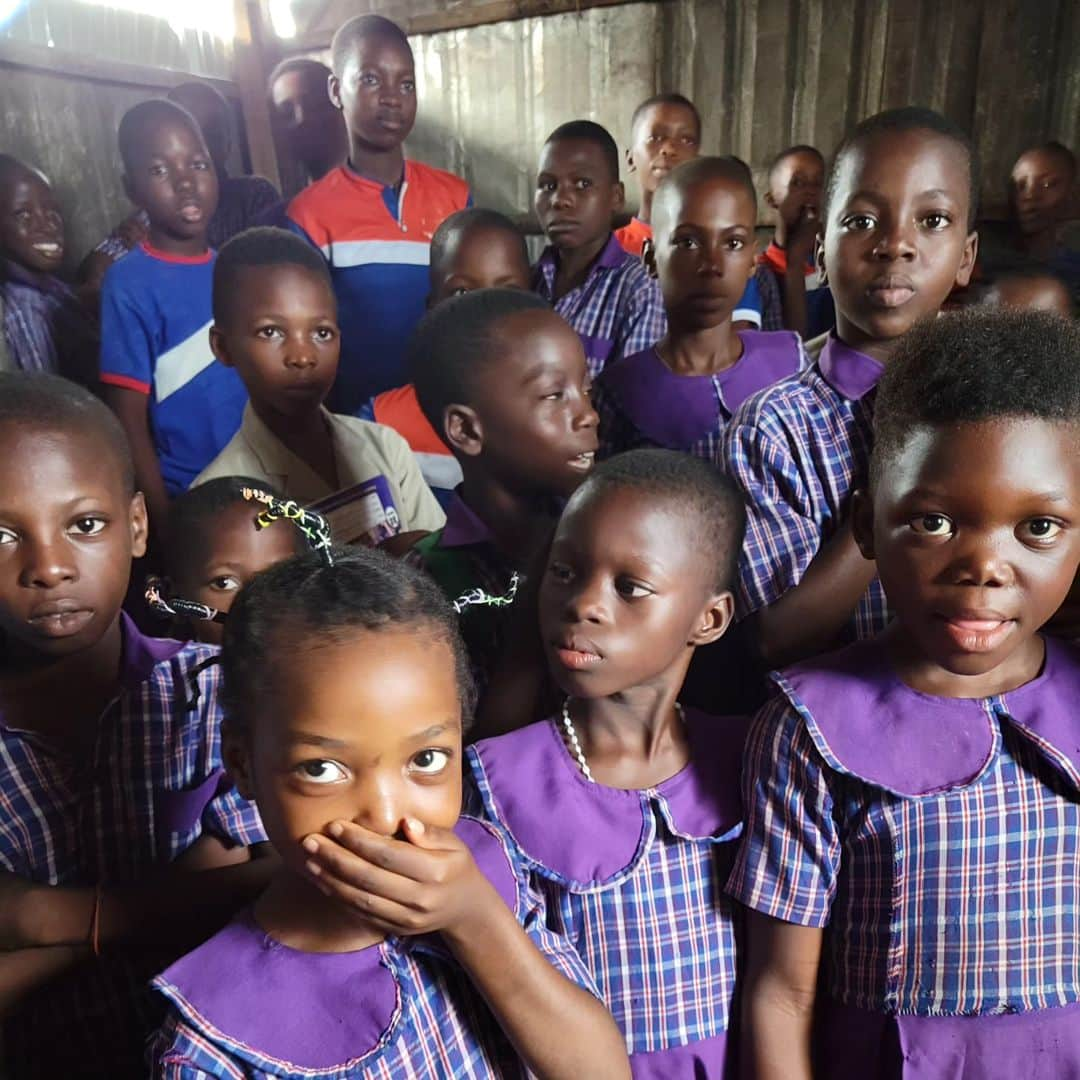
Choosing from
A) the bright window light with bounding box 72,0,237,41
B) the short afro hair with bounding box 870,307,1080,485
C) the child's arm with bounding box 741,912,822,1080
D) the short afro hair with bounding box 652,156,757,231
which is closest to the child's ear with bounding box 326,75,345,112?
the short afro hair with bounding box 652,156,757,231

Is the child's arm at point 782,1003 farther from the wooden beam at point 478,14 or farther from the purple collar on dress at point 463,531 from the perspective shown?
the wooden beam at point 478,14

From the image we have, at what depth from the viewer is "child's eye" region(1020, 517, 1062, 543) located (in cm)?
90

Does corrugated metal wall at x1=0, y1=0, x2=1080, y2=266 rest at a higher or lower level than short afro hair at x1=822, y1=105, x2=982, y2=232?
higher

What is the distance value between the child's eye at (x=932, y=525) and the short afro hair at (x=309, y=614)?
49 centimetres

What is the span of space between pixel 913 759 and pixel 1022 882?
0.57ft

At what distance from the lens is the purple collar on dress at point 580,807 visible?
3.48ft

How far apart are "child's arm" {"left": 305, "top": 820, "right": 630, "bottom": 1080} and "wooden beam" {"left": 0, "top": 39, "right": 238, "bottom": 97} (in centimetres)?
390

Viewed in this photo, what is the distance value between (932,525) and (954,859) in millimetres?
356

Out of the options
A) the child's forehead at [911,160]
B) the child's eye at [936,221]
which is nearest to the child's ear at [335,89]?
the child's forehead at [911,160]

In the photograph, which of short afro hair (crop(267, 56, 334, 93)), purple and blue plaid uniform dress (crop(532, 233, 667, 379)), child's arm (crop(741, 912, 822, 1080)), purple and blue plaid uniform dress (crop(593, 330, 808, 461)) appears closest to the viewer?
child's arm (crop(741, 912, 822, 1080))

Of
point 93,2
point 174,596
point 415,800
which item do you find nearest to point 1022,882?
point 415,800

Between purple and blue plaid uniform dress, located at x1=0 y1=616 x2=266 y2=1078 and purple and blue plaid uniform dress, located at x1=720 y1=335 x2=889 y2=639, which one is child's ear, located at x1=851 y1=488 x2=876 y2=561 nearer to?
purple and blue plaid uniform dress, located at x1=720 y1=335 x2=889 y2=639

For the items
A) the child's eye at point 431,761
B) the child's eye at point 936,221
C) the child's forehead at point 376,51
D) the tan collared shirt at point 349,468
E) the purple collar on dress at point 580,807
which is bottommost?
the purple collar on dress at point 580,807

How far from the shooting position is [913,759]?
952 millimetres
